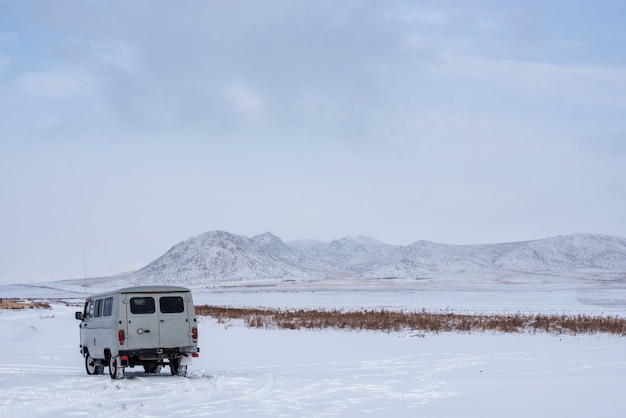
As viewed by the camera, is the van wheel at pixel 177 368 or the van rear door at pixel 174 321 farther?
the van wheel at pixel 177 368

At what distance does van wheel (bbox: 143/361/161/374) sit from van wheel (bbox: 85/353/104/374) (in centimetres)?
129

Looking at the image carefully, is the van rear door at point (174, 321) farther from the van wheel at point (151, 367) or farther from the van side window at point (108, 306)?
the van side window at point (108, 306)

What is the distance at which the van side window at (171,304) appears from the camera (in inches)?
931

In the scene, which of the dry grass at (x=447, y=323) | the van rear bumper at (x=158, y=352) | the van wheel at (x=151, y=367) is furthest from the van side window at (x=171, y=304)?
the dry grass at (x=447, y=323)

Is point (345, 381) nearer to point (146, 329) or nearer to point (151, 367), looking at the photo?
point (146, 329)

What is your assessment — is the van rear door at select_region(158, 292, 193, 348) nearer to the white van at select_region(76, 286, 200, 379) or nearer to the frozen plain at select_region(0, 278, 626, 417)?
the white van at select_region(76, 286, 200, 379)

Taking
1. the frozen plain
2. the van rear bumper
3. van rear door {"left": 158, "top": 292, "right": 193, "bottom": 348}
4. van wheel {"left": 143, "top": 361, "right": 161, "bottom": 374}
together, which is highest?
van rear door {"left": 158, "top": 292, "right": 193, "bottom": 348}

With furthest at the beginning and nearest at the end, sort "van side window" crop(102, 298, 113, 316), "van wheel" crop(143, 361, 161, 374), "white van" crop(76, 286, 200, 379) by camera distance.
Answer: "van wheel" crop(143, 361, 161, 374), "van side window" crop(102, 298, 113, 316), "white van" crop(76, 286, 200, 379)

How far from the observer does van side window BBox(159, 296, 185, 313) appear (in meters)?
23.7

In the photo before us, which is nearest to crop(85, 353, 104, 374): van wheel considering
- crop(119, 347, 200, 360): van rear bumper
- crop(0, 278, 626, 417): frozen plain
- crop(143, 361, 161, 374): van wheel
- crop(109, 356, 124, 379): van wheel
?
crop(0, 278, 626, 417): frozen plain

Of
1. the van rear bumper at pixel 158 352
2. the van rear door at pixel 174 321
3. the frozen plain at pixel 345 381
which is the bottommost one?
the frozen plain at pixel 345 381

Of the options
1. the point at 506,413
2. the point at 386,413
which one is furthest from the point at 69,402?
the point at 506,413

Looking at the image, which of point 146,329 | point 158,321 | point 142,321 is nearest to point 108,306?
point 142,321

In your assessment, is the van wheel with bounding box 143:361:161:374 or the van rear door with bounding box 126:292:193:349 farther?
the van wheel with bounding box 143:361:161:374
